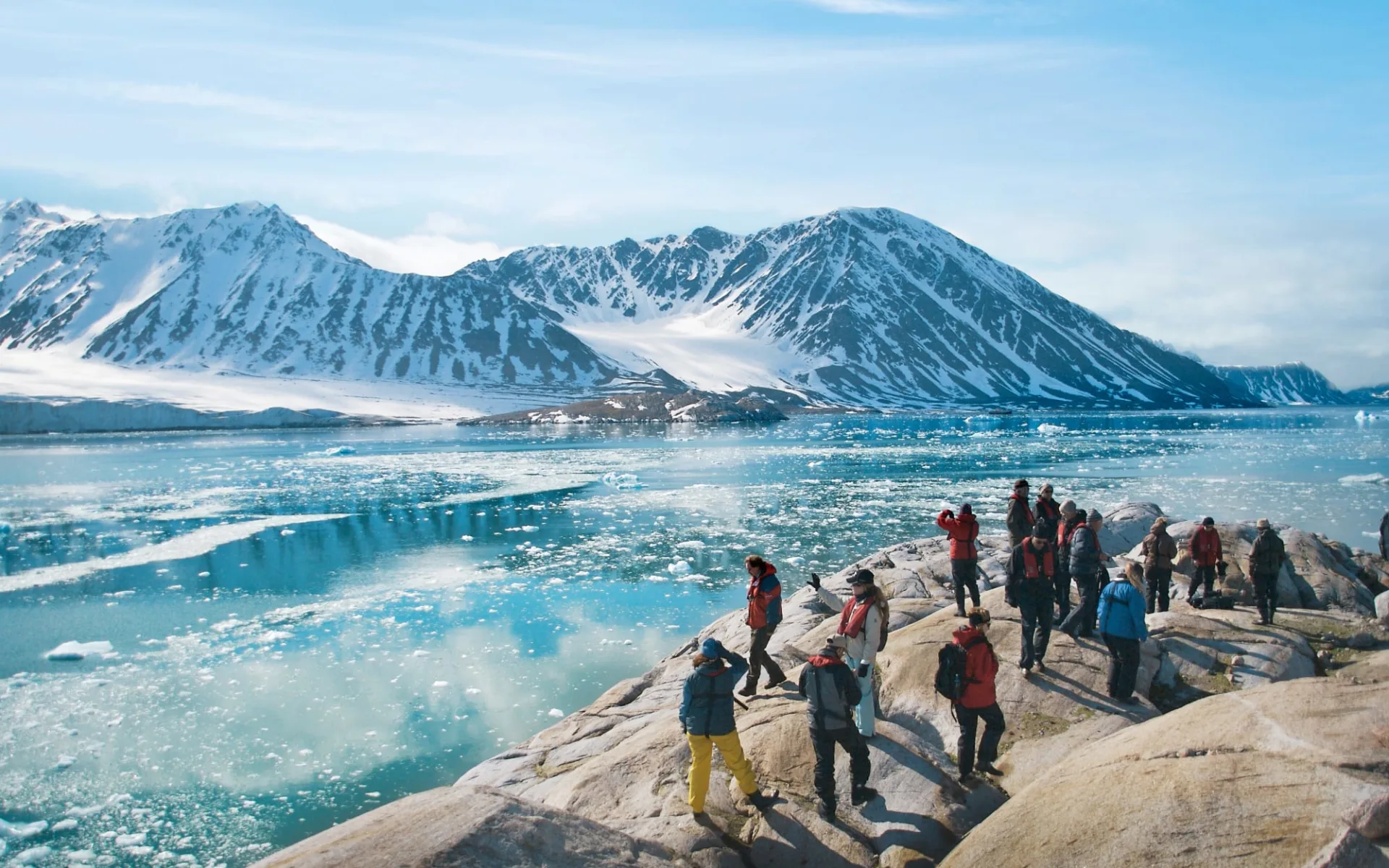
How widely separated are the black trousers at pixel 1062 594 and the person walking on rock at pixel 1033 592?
2283 mm

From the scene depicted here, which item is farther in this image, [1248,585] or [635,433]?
[635,433]

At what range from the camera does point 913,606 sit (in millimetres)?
17562

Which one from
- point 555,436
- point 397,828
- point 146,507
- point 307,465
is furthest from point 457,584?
point 555,436

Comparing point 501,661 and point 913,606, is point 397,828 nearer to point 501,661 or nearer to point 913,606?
point 913,606

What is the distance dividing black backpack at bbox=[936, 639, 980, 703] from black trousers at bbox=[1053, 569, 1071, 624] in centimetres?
537

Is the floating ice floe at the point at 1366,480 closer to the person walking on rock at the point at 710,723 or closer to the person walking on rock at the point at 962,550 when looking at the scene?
the person walking on rock at the point at 962,550

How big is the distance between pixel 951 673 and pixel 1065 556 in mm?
6297

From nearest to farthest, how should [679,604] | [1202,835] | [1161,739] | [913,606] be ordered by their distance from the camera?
[1202,835] → [1161,739] → [913,606] → [679,604]

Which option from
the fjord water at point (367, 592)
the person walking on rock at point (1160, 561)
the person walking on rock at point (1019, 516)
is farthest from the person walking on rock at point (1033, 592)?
the fjord water at point (367, 592)

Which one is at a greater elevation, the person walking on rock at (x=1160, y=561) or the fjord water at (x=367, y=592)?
the person walking on rock at (x=1160, y=561)

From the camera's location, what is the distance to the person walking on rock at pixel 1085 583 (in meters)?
13.8

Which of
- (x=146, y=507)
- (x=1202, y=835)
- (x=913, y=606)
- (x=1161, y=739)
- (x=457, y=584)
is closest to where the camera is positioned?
(x=1202, y=835)

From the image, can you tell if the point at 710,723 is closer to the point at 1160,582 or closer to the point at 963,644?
the point at 963,644

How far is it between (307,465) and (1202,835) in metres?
86.3
